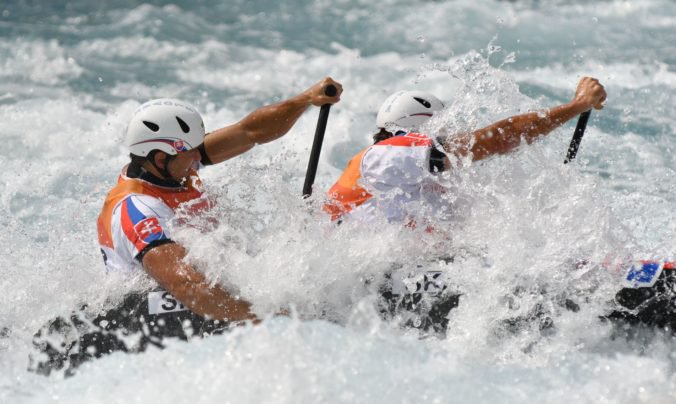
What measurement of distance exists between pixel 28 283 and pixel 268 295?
1.77 m

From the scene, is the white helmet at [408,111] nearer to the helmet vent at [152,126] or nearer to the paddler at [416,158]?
the paddler at [416,158]

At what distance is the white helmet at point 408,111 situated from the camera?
15.3 ft

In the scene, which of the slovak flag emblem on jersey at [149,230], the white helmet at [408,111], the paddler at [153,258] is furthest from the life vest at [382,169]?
the slovak flag emblem on jersey at [149,230]

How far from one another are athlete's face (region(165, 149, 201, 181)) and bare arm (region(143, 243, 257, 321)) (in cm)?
57

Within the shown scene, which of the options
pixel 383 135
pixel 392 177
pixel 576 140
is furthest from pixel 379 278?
pixel 576 140

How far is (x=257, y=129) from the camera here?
459cm

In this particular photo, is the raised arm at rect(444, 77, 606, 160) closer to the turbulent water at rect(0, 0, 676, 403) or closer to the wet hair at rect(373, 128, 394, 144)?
the turbulent water at rect(0, 0, 676, 403)

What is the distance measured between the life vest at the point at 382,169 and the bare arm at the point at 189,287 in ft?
3.95

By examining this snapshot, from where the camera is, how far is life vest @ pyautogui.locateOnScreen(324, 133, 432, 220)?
14.3ft

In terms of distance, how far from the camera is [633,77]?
12.1 m

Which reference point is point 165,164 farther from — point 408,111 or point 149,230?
point 408,111

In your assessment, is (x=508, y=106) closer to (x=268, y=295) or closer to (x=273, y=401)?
(x=268, y=295)

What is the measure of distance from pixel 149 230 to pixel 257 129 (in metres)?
1.24

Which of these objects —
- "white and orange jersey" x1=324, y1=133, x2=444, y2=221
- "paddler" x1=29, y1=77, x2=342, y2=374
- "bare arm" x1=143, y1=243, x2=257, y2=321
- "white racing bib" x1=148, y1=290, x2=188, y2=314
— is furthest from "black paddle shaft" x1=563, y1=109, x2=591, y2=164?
"white racing bib" x1=148, y1=290, x2=188, y2=314
